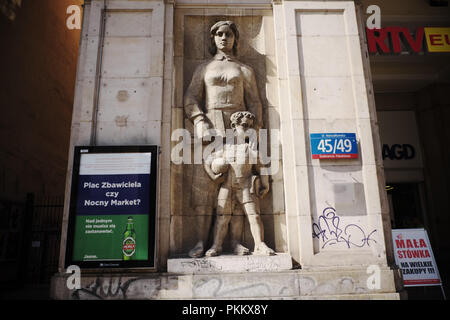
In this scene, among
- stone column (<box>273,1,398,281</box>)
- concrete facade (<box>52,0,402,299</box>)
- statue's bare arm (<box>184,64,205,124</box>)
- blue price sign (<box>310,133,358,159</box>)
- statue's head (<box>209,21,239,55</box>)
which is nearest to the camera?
concrete facade (<box>52,0,402,299</box>)

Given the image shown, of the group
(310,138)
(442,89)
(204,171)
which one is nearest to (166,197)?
(204,171)

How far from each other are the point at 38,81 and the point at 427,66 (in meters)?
17.0

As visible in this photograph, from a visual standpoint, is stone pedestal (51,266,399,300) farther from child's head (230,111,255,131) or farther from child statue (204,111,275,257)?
child's head (230,111,255,131)

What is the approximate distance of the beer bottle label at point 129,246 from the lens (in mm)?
6742

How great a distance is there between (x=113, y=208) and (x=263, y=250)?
3273 mm

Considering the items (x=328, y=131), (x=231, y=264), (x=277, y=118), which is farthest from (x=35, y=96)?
(x=328, y=131)

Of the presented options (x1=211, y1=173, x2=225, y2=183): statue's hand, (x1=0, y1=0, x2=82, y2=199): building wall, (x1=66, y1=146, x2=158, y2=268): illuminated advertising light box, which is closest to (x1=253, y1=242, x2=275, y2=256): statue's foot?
(x1=211, y1=173, x2=225, y2=183): statue's hand

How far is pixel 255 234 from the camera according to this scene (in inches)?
289

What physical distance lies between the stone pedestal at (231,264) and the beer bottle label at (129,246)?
0.76m

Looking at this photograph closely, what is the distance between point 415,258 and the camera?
802 cm

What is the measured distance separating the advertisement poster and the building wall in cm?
1176

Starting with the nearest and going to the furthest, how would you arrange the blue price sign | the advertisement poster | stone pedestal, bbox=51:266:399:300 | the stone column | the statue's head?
stone pedestal, bbox=51:266:399:300 → the stone column → the blue price sign → the advertisement poster → the statue's head

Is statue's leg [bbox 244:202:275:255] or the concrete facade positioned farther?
statue's leg [bbox 244:202:275:255]

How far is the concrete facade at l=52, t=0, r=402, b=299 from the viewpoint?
6.73m
